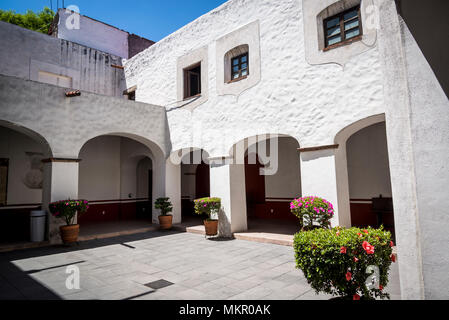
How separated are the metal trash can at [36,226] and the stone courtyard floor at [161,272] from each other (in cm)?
59

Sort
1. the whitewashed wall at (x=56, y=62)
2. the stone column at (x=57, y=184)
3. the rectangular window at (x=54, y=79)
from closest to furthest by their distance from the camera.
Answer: the stone column at (x=57, y=184) < the whitewashed wall at (x=56, y=62) < the rectangular window at (x=54, y=79)

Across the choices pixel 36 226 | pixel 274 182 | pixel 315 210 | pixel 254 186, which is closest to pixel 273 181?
pixel 274 182

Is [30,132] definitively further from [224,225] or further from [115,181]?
[224,225]

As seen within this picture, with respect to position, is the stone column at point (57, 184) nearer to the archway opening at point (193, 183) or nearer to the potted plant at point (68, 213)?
the potted plant at point (68, 213)

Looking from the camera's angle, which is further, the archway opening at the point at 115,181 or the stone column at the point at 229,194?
the archway opening at the point at 115,181

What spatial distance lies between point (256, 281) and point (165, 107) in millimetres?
8455

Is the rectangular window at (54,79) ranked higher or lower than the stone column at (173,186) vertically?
higher

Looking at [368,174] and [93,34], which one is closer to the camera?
[368,174]

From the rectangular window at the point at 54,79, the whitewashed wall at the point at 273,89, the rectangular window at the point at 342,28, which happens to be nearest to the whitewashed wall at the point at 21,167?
the rectangular window at the point at 54,79

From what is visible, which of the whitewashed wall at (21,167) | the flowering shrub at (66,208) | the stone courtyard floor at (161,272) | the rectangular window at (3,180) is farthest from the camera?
the whitewashed wall at (21,167)

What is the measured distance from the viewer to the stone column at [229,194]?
891 centimetres

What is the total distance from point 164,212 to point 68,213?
3.44 meters

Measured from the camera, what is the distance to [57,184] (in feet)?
27.4

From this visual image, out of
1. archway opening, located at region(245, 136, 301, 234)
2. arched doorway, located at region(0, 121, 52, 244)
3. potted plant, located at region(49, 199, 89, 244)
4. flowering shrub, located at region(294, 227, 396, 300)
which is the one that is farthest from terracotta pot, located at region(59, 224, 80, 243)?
flowering shrub, located at region(294, 227, 396, 300)
